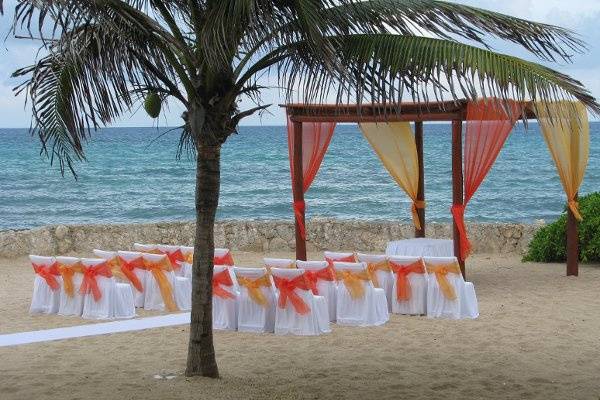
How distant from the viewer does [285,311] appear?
31.2 ft

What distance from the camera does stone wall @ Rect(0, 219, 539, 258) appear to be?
15.9 m

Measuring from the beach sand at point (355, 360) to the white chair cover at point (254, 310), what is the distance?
0.14 meters

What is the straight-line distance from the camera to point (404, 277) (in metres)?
10.6

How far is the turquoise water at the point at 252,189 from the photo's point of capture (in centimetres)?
3562

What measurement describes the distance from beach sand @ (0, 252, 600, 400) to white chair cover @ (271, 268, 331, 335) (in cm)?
15

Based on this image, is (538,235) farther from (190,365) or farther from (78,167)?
(78,167)

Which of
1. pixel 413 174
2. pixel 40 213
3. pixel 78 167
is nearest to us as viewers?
pixel 413 174

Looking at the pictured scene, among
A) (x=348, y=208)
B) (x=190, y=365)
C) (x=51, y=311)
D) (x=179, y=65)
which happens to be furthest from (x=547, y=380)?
(x=348, y=208)

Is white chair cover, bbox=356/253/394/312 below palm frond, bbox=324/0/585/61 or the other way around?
below

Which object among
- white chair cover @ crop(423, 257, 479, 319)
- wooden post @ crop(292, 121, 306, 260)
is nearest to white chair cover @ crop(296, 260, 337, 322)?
white chair cover @ crop(423, 257, 479, 319)

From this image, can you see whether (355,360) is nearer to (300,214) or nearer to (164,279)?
(164,279)

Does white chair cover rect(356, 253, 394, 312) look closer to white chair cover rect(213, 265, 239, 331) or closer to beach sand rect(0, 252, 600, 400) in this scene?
beach sand rect(0, 252, 600, 400)

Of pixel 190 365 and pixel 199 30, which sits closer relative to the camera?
pixel 199 30

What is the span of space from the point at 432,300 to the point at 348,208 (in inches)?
1046
